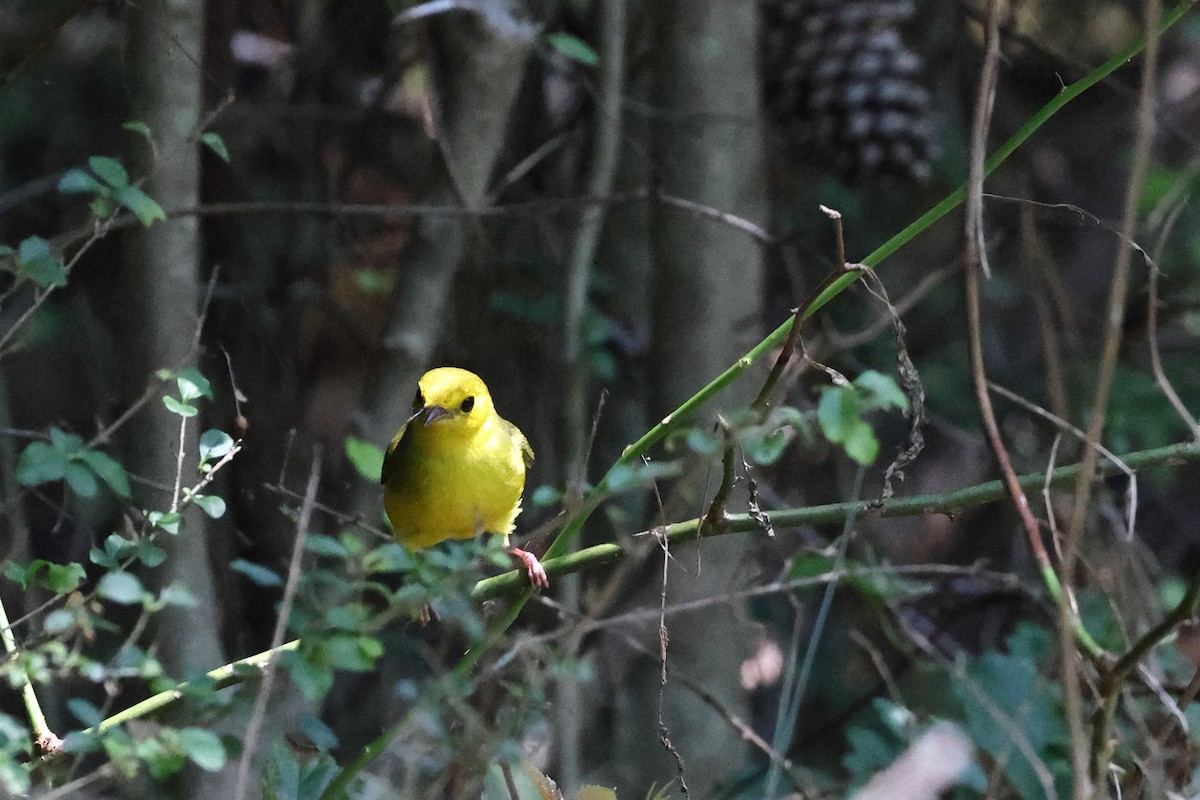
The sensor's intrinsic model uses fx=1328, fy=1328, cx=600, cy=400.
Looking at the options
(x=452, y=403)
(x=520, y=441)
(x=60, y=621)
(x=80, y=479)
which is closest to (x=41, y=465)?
(x=80, y=479)

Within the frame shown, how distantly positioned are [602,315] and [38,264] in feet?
7.69

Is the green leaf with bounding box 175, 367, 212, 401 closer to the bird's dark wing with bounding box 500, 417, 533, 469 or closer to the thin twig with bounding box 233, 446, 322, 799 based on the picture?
the thin twig with bounding box 233, 446, 322, 799

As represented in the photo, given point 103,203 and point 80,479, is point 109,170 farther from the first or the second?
point 80,479

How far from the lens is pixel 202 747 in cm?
163

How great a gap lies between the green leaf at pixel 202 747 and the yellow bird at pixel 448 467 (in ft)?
4.06

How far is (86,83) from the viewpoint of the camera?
169 inches

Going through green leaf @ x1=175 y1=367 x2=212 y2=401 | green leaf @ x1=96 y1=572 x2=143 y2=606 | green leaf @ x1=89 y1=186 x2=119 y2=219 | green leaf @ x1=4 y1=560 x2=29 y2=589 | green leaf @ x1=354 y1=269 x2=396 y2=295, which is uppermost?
green leaf @ x1=89 y1=186 x2=119 y2=219

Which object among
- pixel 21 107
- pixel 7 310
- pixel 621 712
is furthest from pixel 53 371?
pixel 621 712

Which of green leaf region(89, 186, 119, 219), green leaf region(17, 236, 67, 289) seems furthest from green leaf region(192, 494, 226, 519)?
green leaf region(89, 186, 119, 219)

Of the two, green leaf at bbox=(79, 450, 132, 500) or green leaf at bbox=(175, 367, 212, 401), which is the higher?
green leaf at bbox=(175, 367, 212, 401)

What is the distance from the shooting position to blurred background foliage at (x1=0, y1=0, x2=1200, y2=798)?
295 cm

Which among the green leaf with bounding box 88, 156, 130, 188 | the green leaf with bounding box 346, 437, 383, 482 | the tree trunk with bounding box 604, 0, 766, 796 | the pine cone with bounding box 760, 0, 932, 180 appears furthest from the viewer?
the pine cone with bounding box 760, 0, 932, 180

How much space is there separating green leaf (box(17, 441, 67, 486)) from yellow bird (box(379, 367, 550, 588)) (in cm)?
104

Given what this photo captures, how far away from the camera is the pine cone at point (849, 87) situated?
158 inches
